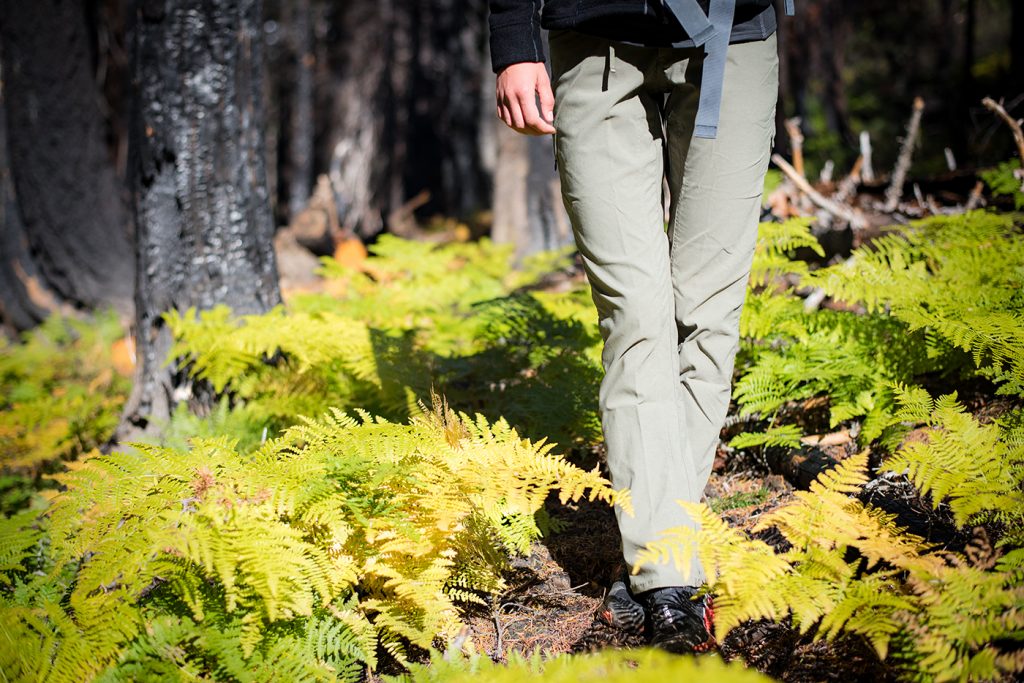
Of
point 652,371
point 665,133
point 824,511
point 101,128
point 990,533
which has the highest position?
point 101,128

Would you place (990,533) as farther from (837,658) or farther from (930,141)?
(930,141)

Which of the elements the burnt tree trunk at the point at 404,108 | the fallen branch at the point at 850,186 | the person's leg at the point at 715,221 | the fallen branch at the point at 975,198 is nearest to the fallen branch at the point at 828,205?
the fallen branch at the point at 850,186

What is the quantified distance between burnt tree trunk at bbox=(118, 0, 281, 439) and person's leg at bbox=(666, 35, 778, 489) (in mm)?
2966

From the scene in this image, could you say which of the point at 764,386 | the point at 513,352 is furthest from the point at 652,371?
the point at 513,352

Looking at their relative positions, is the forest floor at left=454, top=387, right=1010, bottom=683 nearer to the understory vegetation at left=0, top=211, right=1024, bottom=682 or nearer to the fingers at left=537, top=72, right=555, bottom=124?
the understory vegetation at left=0, top=211, right=1024, bottom=682

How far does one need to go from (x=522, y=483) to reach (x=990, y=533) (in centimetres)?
137

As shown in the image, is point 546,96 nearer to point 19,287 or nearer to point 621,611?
point 621,611

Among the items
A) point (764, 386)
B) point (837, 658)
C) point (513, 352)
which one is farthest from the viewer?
point (513, 352)

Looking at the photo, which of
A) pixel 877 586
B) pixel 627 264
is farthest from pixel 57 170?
pixel 877 586

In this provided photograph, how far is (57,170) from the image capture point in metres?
8.20

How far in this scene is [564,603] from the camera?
95.6 inches

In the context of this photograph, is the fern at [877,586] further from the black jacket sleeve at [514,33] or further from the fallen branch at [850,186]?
the fallen branch at [850,186]

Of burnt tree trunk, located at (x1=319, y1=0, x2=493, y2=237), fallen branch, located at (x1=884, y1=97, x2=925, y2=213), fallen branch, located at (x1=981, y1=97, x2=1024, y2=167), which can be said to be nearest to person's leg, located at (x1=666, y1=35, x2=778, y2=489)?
fallen branch, located at (x1=981, y1=97, x2=1024, y2=167)

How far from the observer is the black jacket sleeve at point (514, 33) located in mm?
2209
